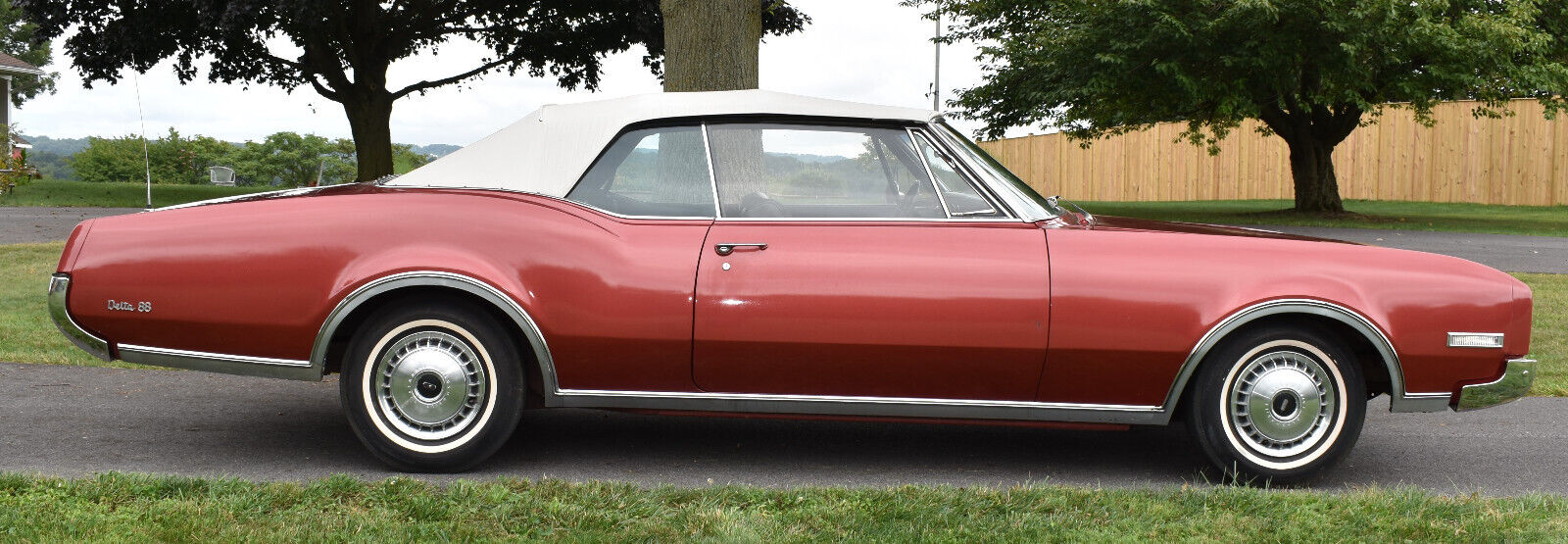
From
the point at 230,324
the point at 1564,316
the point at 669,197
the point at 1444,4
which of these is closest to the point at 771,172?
the point at 669,197

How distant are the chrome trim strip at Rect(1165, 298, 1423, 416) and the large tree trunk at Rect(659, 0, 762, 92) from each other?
4.64 meters

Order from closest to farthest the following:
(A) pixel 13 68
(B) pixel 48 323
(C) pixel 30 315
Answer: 1. (B) pixel 48 323
2. (C) pixel 30 315
3. (A) pixel 13 68

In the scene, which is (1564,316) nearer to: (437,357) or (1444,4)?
(437,357)

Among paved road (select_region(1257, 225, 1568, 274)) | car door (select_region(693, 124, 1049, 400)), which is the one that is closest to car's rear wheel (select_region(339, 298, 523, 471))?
car door (select_region(693, 124, 1049, 400))

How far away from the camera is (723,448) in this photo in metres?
5.18

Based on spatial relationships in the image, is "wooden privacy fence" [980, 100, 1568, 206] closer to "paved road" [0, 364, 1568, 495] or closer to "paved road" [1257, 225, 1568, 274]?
"paved road" [1257, 225, 1568, 274]

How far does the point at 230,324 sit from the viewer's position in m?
4.61

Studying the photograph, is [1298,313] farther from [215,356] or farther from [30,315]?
[30,315]

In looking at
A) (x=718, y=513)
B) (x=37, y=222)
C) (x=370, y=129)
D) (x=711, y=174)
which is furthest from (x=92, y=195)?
(x=718, y=513)

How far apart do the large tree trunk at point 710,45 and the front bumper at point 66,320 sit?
442cm

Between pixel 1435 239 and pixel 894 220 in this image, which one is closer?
pixel 894 220

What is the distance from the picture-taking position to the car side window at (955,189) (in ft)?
15.2

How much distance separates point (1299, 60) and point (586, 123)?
21.2 m

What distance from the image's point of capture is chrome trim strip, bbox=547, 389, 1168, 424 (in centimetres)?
452
